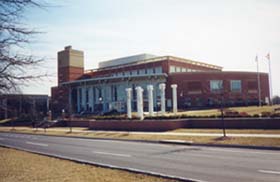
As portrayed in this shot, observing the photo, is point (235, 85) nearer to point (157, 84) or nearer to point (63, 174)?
point (157, 84)

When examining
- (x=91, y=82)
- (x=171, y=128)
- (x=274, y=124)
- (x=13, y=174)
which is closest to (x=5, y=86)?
(x=13, y=174)

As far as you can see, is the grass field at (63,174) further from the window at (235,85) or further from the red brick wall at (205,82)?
the window at (235,85)

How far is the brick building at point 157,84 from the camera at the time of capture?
7494cm

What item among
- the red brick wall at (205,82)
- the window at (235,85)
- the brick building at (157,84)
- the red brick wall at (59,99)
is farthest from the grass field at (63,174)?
the red brick wall at (59,99)

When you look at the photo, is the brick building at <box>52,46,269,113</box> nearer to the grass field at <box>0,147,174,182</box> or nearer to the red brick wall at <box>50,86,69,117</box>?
the red brick wall at <box>50,86,69,117</box>

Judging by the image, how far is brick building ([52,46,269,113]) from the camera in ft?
246

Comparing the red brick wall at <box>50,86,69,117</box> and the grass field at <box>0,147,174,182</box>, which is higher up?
the red brick wall at <box>50,86,69,117</box>

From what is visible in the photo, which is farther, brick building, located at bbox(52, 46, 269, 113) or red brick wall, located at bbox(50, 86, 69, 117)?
red brick wall, located at bbox(50, 86, 69, 117)

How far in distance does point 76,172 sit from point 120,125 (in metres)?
24.8

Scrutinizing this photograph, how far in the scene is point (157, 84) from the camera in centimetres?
7806

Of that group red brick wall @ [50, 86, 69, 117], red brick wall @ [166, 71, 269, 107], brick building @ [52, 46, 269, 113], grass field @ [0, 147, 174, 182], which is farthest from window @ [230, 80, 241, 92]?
grass field @ [0, 147, 174, 182]

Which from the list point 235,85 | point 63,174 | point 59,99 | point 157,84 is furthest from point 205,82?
point 63,174

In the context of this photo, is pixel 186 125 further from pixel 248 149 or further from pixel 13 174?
pixel 13 174

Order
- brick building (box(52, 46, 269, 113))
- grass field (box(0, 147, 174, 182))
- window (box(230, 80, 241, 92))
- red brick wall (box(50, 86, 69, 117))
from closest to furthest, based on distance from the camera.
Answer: grass field (box(0, 147, 174, 182)) < brick building (box(52, 46, 269, 113)) < window (box(230, 80, 241, 92)) < red brick wall (box(50, 86, 69, 117))
